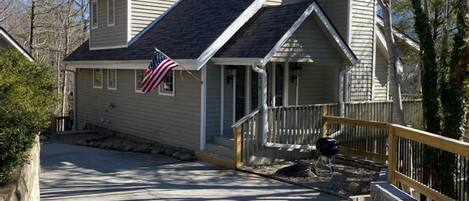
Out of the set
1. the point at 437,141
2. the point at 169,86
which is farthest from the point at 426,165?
the point at 169,86

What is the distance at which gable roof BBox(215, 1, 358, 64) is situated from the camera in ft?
41.4

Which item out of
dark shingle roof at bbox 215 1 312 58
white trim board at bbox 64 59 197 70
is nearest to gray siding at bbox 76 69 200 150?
white trim board at bbox 64 59 197 70

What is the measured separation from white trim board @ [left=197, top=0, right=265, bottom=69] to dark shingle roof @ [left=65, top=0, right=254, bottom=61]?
15 cm

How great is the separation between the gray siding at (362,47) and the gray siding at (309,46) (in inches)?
119

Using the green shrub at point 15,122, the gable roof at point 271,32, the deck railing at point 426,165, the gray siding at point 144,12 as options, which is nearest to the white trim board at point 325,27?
the gable roof at point 271,32

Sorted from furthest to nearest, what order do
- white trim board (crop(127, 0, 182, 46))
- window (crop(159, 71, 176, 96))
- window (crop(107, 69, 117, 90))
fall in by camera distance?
window (crop(107, 69, 117, 90)) → white trim board (crop(127, 0, 182, 46)) → window (crop(159, 71, 176, 96))

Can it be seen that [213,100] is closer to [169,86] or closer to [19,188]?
[169,86]

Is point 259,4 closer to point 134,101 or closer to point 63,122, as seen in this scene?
point 134,101

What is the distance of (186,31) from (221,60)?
2.81m

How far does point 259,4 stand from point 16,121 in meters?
9.52

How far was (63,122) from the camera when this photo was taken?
2311cm

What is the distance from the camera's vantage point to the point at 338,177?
11461 mm

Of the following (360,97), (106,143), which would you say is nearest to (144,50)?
(106,143)

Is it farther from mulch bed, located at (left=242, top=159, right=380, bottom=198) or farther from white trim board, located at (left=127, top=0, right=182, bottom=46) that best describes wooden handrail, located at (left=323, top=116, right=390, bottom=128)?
white trim board, located at (left=127, top=0, right=182, bottom=46)
